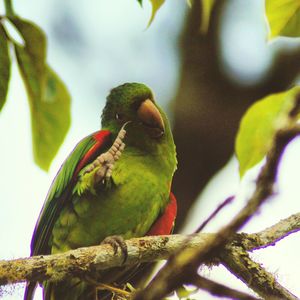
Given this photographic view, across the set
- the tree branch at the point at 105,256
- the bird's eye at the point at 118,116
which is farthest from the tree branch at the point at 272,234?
the bird's eye at the point at 118,116

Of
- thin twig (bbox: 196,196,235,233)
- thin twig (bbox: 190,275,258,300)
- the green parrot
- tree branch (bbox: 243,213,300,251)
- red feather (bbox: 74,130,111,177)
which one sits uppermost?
red feather (bbox: 74,130,111,177)

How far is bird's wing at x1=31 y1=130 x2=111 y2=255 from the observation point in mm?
2600

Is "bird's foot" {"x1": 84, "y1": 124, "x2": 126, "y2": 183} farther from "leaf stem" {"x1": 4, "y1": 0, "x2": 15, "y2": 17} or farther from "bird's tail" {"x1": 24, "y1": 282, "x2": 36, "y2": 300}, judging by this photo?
"leaf stem" {"x1": 4, "y1": 0, "x2": 15, "y2": 17}

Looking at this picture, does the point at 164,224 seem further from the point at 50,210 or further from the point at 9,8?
the point at 9,8

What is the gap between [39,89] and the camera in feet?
3.73

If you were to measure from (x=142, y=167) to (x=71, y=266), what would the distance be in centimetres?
111

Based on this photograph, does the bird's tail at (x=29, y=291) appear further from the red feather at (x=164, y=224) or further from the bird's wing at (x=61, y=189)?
the red feather at (x=164, y=224)

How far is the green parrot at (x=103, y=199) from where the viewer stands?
100.0 inches

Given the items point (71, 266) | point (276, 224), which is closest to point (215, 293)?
point (71, 266)

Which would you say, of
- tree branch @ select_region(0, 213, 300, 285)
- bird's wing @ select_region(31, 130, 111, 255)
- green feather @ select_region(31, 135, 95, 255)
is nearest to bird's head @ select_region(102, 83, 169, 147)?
bird's wing @ select_region(31, 130, 111, 255)

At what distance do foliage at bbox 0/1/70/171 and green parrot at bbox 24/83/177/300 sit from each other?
127 centimetres

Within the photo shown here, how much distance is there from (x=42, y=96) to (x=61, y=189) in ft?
4.94

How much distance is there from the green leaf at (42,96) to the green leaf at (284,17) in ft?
1.38

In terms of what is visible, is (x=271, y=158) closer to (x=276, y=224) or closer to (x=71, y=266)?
(x=71, y=266)
